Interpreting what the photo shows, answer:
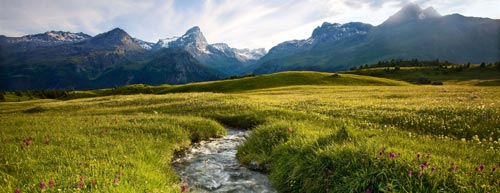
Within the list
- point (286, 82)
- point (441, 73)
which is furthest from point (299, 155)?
point (441, 73)

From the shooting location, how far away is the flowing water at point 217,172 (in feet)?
31.2

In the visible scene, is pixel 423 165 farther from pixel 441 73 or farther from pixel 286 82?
pixel 441 73

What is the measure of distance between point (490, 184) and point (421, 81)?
10688 cm

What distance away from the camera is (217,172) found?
10961mm

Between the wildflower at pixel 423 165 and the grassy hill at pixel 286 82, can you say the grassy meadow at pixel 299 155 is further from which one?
the grassy hill at pixel 286 82

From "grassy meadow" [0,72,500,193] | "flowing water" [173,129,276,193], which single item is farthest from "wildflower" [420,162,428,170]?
"flowing water" [173,129,276,193]

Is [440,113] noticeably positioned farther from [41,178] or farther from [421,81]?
[421,81]

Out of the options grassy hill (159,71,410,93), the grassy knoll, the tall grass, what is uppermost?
the tall grass

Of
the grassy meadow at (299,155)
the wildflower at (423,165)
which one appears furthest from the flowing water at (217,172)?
the wildflower at (423,165)

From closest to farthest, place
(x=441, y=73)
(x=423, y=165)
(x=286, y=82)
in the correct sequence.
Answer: (x=423, y=165) < (x=286, y=82) < (x=441, y=73)

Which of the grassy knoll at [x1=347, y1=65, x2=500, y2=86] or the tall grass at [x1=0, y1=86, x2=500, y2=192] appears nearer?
the tall grass at [x1=0, y1=86, x2=500, y2=192]

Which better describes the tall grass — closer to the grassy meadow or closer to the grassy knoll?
the grassy meadow

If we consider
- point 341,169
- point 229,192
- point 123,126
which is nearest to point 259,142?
point 229,192

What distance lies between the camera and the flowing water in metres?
9.51
